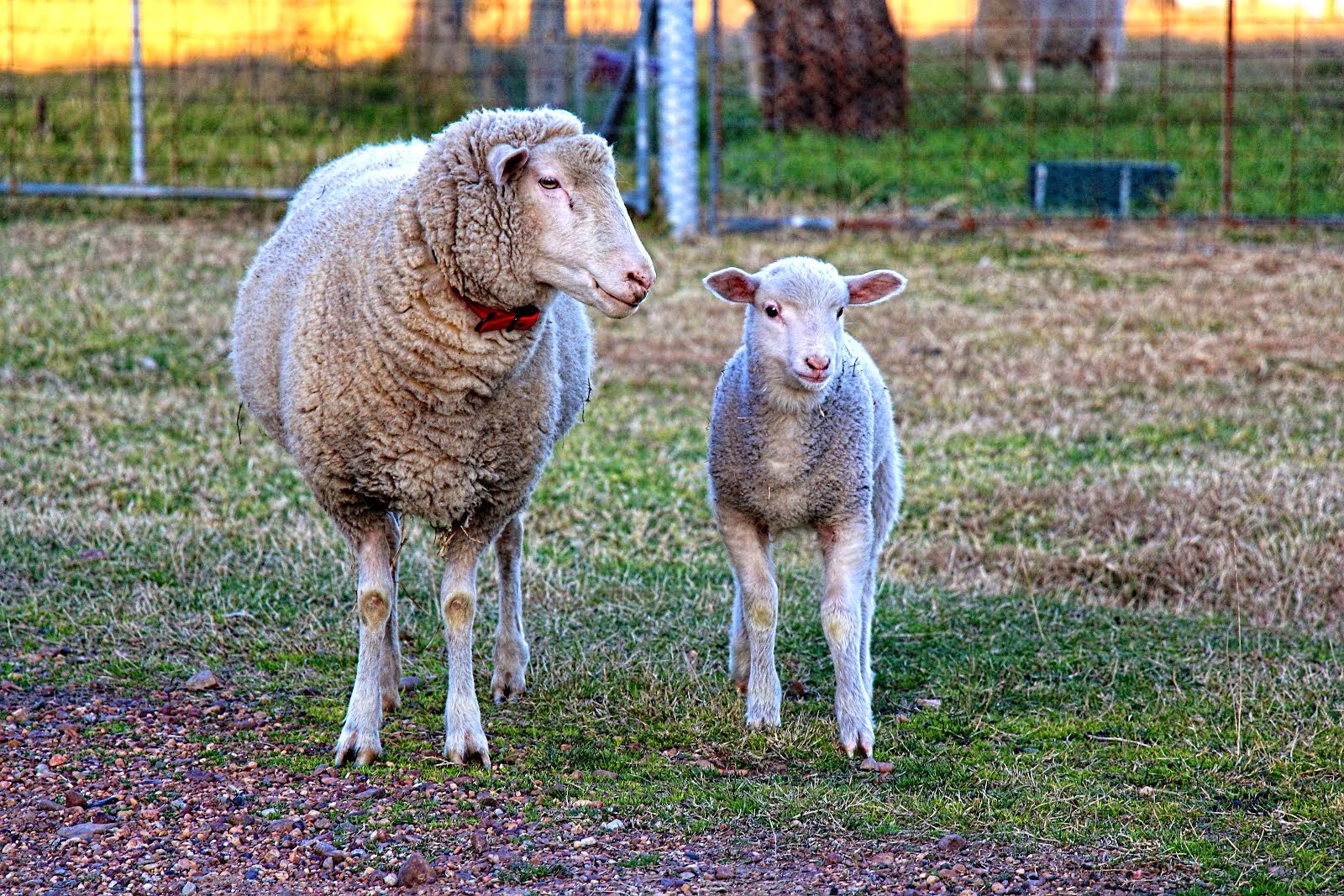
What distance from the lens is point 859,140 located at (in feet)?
42.5

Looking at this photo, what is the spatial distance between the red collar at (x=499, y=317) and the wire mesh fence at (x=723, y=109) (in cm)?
727

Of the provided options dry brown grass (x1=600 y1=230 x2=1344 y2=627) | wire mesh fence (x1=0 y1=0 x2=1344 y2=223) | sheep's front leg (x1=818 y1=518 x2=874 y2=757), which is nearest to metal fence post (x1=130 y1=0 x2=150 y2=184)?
wire mesh fence (x1=0 y1=0 x2=1344 y2=223)

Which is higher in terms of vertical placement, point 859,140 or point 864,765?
point 859,140

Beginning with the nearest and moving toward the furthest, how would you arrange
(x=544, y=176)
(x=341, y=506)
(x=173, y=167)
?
(x=544, y=176)
(x=341, y=506)
(x=173, y=167)

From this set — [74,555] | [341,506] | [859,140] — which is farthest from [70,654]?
[859,140]

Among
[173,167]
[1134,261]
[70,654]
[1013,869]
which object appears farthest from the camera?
[173,167]

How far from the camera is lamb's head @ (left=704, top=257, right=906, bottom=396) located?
4000 mm

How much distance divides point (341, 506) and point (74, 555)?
2.00m

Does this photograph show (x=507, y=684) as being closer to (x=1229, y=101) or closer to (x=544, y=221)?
(x=544, y=221)

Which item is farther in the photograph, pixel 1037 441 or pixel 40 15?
pixel 40 15

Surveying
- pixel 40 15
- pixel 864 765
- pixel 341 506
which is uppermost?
pixel 40 15

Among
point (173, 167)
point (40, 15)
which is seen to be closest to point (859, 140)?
point (173, 167)

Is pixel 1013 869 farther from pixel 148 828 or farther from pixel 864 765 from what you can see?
pixel 148 828

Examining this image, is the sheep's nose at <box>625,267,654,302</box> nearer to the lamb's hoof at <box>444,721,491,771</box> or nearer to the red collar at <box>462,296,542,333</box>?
the red collar at <box>462,296,542,333</box>
